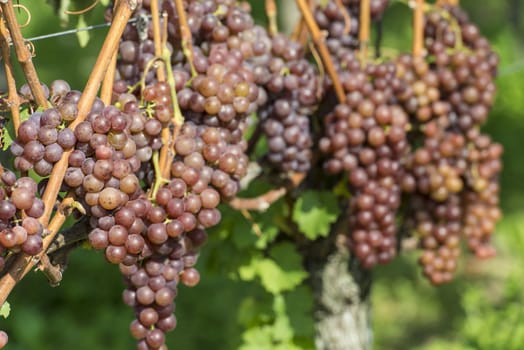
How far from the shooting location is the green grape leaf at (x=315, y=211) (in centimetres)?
177

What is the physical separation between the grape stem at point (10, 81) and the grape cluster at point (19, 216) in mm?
104

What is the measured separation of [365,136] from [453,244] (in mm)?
501

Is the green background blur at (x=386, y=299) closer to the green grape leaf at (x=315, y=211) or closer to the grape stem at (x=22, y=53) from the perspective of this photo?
the green grape leaf at (x=315, y=211)

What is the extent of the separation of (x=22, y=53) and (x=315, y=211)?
931 millimetres

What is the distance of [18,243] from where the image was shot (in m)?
0.95

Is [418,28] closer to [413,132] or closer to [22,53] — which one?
[413,132]

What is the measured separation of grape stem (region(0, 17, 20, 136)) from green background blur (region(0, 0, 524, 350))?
44.6 inches

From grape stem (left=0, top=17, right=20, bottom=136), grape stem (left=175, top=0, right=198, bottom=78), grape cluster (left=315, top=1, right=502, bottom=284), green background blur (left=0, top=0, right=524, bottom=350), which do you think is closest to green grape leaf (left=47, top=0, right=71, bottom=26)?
grape stem (left=175, top=0, right=198, bottom=78)

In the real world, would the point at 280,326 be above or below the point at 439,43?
below

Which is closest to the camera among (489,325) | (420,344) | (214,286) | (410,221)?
(410,221)

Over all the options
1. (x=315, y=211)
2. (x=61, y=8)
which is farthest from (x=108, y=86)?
(x=315, y=211)

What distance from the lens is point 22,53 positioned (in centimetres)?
101

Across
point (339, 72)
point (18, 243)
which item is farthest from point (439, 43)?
point (18, 243)

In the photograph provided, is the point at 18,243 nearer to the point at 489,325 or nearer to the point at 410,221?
the point at 410,221
